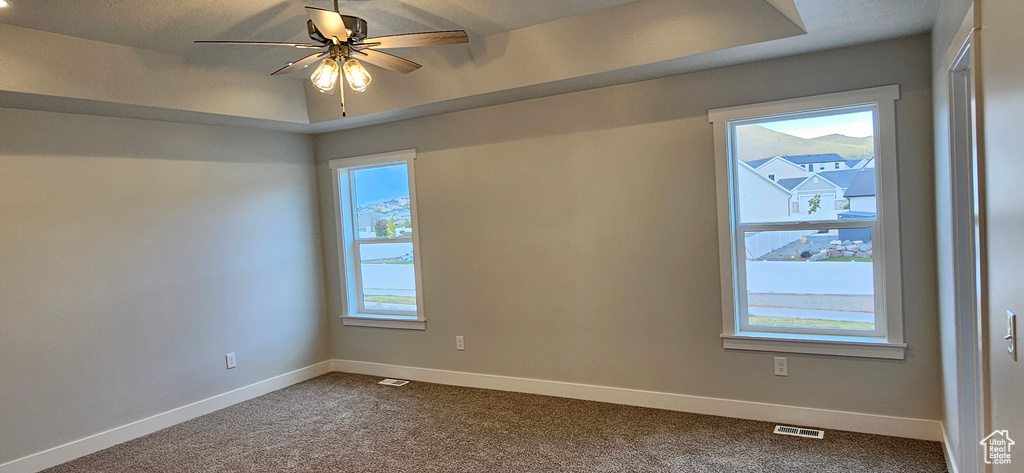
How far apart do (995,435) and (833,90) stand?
217cm

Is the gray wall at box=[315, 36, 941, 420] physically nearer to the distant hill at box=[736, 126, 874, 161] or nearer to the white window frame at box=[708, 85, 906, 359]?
the white window frame at box=[708, 85, 906, 359]

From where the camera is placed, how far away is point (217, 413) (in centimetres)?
454

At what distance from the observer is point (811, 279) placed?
357 cm

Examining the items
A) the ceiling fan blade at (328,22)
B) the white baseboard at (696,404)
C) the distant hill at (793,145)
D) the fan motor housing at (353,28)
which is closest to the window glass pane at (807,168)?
the distant hill at (793,145)

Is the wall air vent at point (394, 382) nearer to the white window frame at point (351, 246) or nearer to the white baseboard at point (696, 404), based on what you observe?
the white baseboard at point (696, 404)

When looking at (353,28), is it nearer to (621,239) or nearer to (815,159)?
(621,239)

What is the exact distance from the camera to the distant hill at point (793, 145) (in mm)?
3375

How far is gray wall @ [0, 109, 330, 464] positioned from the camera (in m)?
3.64

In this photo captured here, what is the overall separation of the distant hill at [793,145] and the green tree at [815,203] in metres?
0.26

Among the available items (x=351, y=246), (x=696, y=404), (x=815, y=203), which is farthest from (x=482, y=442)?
(x=351, y=246)

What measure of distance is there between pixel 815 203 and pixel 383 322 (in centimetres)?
350

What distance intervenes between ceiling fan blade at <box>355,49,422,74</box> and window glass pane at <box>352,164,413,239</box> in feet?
6.35

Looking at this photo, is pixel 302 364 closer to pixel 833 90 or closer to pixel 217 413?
pixel 217 413

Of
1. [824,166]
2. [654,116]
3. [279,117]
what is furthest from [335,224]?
[824,166]
